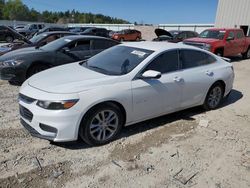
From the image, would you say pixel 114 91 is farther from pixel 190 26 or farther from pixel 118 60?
pixel 190 26

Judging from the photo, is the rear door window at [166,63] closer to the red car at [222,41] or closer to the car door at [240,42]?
the red car at [222,41]

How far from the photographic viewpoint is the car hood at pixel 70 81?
376 cm

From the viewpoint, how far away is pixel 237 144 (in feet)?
14.3

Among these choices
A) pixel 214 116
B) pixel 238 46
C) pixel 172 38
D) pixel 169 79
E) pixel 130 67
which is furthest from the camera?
pixel 172 38

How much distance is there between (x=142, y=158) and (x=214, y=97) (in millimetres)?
2811

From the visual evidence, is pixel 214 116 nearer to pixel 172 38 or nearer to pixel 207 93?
pixel 207 93

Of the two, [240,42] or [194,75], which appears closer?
[194,75]

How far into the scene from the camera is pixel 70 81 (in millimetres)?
3971

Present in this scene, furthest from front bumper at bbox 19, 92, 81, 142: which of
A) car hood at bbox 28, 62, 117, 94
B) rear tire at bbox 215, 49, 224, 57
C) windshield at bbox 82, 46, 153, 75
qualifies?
rear tire at bbox 215, 49, 224, 57

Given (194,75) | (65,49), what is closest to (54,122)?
(194,75)

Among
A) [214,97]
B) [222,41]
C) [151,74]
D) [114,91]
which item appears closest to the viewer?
[114,91]

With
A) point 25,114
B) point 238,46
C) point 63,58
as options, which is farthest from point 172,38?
point 25,114

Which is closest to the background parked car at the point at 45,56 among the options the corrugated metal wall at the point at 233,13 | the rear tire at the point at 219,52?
the rear tire at the point at 219,52

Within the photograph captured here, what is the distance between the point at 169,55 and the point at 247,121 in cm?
216
